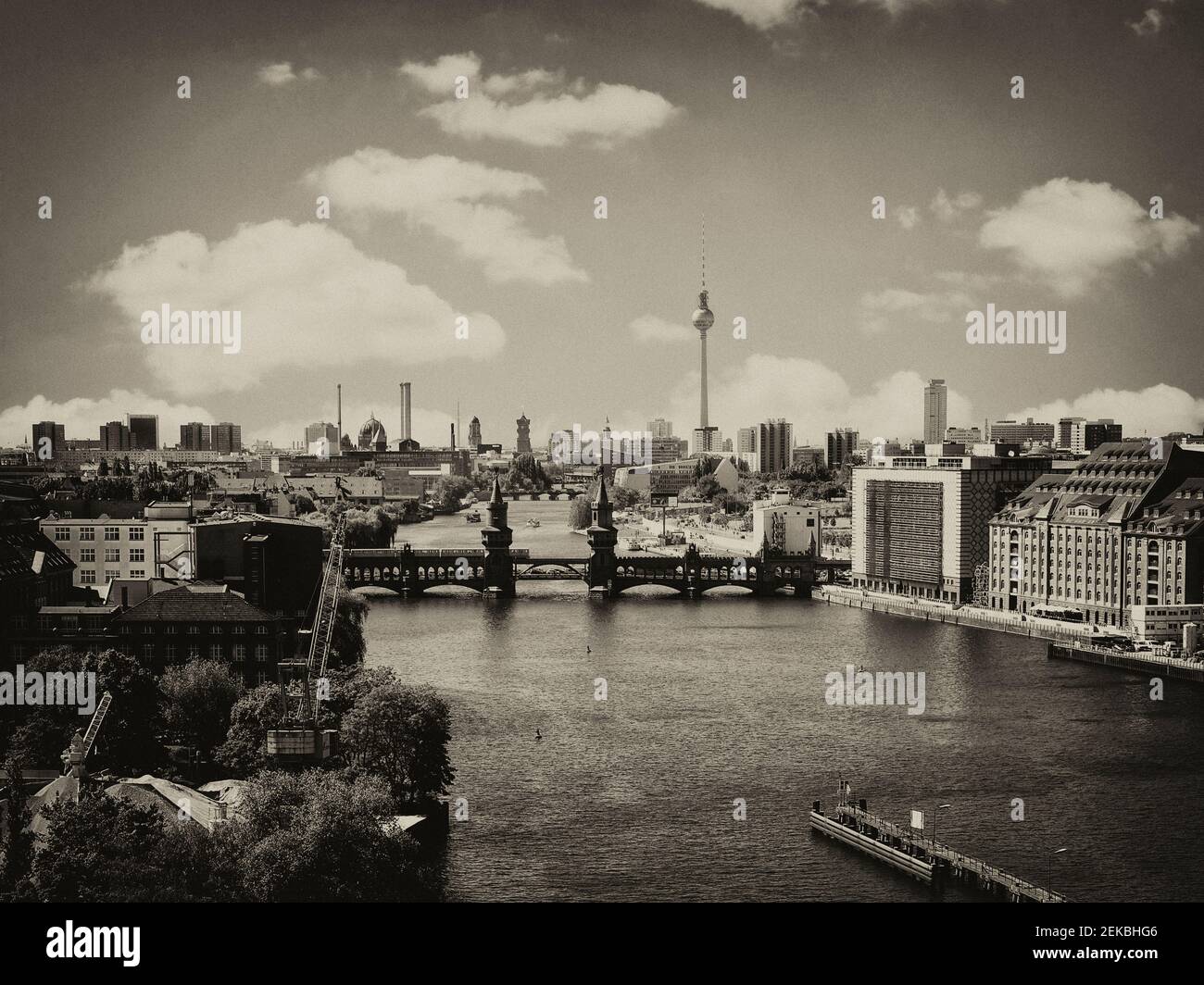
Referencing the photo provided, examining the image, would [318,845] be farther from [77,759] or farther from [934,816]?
[934,816]

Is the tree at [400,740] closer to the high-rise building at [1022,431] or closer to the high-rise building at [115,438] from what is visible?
the high-rise building at [115,438]

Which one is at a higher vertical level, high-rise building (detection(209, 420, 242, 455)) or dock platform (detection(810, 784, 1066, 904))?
high-rise building (detection(209, 420, 242, 455))

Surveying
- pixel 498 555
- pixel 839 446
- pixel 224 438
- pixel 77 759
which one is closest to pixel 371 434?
pixel 839 446

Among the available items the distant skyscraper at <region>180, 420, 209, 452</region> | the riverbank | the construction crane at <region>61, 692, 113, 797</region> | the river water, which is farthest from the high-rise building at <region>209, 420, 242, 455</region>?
the riverbank

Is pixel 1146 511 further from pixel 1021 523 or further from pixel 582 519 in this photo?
pixel 582 519

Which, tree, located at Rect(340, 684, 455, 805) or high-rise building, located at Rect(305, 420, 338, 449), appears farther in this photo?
high-rise building, located at Rect(305, 420, 338, 449)

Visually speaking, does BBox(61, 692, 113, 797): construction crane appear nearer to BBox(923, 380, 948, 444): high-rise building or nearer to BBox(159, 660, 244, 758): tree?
BBox(159, 660, 244, 758): tree
